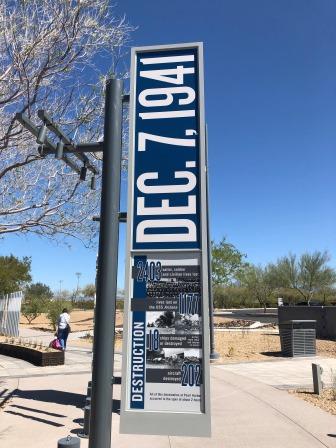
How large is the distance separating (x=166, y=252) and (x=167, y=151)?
0.97 m

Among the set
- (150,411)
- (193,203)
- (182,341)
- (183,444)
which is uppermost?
(193,203)

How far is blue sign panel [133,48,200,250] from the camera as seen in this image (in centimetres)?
403

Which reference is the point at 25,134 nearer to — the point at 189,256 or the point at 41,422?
the point at 41,422

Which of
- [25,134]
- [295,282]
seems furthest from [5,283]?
[25,134]

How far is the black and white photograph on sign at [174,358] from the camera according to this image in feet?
12.4

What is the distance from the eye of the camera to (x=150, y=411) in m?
3.75

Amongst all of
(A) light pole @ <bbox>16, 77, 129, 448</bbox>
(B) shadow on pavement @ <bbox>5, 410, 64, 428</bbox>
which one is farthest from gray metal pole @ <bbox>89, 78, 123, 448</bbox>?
(B) shadow on pavement @ <bbox>5, 410, 64, 428</bbox>

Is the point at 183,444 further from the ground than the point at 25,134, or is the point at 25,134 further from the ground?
the point at 25,134

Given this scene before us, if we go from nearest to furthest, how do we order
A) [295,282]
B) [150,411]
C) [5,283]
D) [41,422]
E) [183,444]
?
[150,411], [183,444], [41,422], [5,283], [295,282]

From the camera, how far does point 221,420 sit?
7.07 m

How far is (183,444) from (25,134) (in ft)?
21.0

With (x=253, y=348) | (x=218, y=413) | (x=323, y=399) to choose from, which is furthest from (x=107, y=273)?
(x=253, y=348)

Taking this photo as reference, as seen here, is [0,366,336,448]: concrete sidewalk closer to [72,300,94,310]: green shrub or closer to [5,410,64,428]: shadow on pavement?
[5,410,64,428]: shadow on pavement

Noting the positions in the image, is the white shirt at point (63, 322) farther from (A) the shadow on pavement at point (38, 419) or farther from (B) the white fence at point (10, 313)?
(A) the shadow on pavement at point (38, 419)
